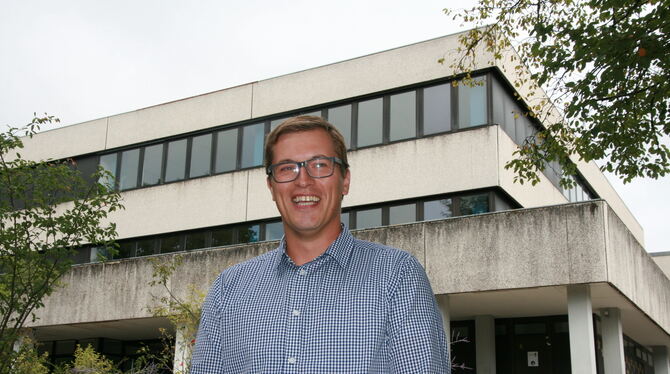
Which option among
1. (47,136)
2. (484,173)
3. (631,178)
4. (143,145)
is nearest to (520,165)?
(631,178)

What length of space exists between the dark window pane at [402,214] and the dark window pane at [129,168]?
362 inches

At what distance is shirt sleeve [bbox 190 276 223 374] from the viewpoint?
2.52 metres

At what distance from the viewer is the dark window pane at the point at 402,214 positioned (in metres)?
19.2

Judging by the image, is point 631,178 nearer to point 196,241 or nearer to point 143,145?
point 196,241

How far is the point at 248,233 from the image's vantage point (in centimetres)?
2184

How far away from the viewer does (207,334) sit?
256cm

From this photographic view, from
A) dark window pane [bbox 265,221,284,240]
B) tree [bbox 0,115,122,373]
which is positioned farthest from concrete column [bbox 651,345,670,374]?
tree [bbox 0,115,122,373]

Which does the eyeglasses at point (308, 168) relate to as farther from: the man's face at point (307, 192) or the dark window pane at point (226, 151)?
the dark window pane at point (226, 151)

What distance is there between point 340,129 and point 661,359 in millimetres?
13261

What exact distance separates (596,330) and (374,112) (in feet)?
25.3

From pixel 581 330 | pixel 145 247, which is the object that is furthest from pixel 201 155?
pixel 581 330

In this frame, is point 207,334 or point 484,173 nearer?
point 207,334

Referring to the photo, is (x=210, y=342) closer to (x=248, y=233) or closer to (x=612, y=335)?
(x=612, y=335)

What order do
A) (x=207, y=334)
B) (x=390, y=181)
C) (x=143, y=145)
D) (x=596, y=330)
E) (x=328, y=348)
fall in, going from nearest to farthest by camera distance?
(x=328, y=348) < (x=207, y=334) < (x=596, y=330) < (x=390, y=181) < (x=143, y=145)
